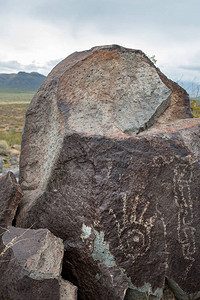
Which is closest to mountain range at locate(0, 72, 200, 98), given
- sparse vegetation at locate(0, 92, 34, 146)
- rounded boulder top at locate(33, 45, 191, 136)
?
sparse vegetation at locate(0, 92, 34, 146)

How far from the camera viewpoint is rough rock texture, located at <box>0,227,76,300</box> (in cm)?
216

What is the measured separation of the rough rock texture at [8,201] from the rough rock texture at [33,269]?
0.51m

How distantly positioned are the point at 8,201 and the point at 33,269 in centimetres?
107

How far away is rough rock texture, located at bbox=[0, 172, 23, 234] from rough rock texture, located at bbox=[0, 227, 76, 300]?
51cm

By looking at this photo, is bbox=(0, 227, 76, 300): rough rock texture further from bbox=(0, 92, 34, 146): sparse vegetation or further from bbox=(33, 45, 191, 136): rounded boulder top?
bbox=(0, 92, 34, 146): sparse vegetation

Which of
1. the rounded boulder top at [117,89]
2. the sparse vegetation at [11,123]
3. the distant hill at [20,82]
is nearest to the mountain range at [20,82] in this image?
the distant hill at [20,82]

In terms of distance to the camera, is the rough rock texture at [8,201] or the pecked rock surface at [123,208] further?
the rough rock texture at [8,201]

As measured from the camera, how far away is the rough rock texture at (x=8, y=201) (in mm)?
3012

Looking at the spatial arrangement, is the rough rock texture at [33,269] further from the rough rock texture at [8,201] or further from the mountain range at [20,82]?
the mountain range at [20,82]

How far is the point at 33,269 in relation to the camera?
7.14 ft

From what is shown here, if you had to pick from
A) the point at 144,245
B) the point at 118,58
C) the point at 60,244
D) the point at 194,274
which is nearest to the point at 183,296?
the point at 194,274

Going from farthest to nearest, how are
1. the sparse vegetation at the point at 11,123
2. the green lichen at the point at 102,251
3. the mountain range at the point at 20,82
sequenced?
the mountain range at the point at 20,82
the sparse vegetation at the point at 11,123
the green lichen at the point at 102,251

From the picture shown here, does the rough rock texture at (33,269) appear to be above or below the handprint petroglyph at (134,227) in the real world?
below

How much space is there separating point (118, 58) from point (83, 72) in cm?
46
